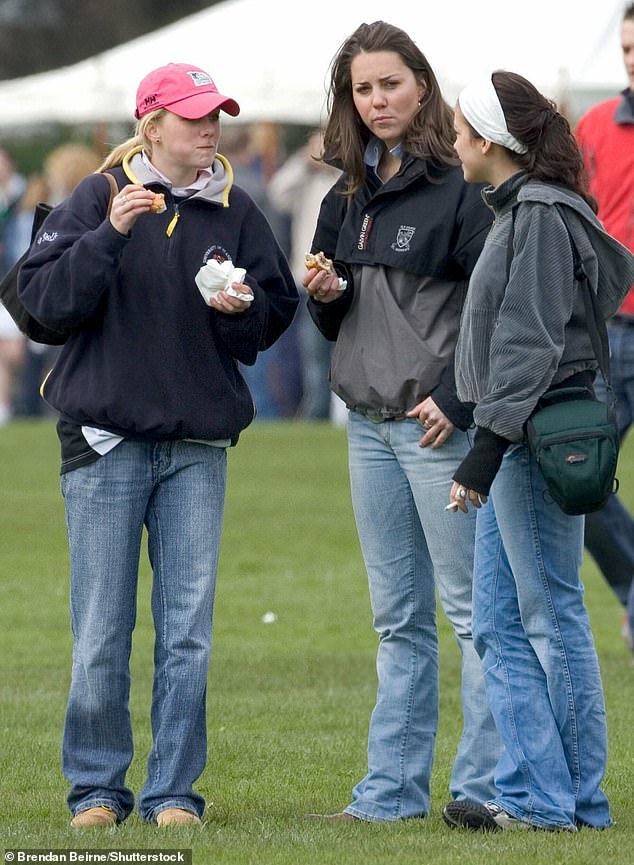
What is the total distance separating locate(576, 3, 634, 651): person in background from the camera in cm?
827

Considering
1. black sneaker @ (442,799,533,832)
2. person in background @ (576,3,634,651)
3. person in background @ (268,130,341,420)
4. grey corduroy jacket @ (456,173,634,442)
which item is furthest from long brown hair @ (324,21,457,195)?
person in background @ (268,130,341,420)

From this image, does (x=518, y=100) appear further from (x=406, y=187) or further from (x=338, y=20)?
(x=338, y=20)

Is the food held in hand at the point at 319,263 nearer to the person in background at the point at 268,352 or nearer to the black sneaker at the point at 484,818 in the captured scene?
the black sneaker at the point at 484,818

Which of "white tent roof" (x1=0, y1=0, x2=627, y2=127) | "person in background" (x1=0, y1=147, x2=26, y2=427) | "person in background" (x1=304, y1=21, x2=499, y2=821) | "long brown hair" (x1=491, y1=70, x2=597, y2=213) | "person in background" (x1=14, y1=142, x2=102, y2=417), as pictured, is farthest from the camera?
"person in background" (x1=0, y1=147, x2=26, y2=427)

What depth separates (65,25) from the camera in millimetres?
28312

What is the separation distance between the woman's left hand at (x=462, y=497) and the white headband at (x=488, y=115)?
96cm

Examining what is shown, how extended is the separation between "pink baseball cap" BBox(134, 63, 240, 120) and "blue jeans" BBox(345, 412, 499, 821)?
1054 millimetres

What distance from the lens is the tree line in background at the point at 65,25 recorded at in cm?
2673

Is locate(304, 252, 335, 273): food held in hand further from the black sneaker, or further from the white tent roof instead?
the white tent roof

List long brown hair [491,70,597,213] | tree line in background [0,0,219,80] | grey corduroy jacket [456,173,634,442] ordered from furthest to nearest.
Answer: tree line in background [0,0,219,80], long brown hair [491,70,597,213], grey corduroy jacket [456,173,634,442]

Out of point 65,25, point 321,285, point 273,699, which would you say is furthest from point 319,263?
point 65,25

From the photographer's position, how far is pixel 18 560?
11547 millimetres

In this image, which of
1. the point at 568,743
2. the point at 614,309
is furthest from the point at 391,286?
the point at 568,743

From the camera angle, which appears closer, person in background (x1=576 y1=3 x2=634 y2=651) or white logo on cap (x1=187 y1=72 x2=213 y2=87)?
white logo on cap (x1=187 y1=72 x2=213 y2=87)
